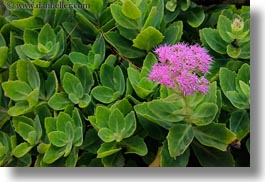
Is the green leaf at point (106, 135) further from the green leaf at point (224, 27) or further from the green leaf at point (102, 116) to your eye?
the green leaf at point (224, 27)

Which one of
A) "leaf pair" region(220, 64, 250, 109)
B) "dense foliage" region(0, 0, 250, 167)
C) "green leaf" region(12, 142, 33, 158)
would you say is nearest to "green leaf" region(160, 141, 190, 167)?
"dense foliage" region(0, 0, 250, 167)

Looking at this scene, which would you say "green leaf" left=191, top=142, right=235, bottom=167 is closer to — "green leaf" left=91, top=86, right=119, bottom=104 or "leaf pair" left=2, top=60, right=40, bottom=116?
"green leaf" left=91, top=86, right=119, bottom=104

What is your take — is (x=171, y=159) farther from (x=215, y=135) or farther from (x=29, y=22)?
(x=29, y=22)

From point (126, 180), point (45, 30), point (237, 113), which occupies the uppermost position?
point (45, 30)

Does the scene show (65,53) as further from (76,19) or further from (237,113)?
(237,113)

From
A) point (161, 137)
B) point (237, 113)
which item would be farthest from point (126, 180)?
point (237, 113)

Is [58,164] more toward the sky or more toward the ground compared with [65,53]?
more toward the ground
